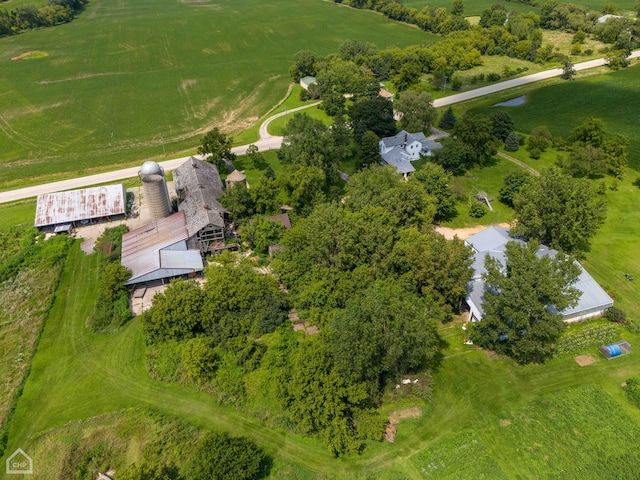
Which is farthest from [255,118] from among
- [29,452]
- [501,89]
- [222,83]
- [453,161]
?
[29,452]

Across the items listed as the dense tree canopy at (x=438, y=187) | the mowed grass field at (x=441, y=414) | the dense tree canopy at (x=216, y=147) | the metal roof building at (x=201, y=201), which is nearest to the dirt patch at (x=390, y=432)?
the mowed grass field at (x=441, y=414)

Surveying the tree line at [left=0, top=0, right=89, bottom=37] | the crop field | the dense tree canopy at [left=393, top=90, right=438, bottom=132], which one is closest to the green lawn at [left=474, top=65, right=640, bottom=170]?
the crop field

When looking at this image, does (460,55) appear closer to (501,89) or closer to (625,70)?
(501,89)

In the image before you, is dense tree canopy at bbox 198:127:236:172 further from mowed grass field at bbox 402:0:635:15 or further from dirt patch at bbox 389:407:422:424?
mowed grass field at bbox 402:0:635:15

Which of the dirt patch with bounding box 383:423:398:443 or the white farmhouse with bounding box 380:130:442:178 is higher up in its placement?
the white farmhouse with bounding box 380:130:442:178

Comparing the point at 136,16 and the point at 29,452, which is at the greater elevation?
the point at 136,16
